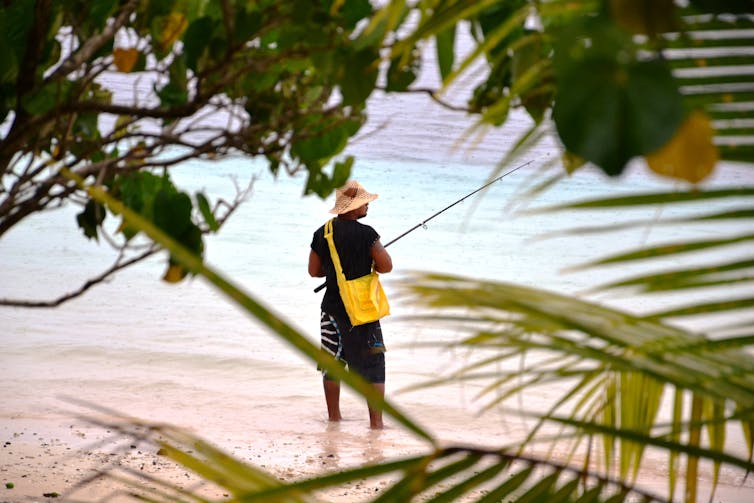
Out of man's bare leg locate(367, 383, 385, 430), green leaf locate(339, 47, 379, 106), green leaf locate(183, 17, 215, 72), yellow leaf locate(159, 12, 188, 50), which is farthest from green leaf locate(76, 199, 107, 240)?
man's bare leg locate(367, 383, 385, 430)

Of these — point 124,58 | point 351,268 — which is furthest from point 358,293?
point 124,58

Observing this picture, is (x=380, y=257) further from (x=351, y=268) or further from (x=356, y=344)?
(x=356, y=344)

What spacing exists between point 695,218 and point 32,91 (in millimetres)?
1463

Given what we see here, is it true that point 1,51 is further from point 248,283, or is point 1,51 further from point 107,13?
point 248,283

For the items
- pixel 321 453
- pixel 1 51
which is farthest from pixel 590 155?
pixel 321 453

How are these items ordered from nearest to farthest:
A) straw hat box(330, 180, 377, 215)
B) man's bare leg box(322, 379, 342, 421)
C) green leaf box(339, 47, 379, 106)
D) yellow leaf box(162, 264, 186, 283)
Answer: green leaf box(339, 47, 379, 106), yellow leaf box(162, 264, 186, 283), straw hat box(330, 180, 377, 215), man's bare leg box(322, 379, 342, 421)

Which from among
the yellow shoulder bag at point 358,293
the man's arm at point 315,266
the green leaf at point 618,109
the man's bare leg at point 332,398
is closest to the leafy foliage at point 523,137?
the green leaf at point 618,109

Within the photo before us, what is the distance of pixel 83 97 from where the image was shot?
8.18 ft

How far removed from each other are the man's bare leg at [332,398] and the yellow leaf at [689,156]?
19.5 feet

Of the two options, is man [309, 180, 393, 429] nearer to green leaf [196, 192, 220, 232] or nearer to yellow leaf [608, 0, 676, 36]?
green leaf [196, 192, 220, 232]

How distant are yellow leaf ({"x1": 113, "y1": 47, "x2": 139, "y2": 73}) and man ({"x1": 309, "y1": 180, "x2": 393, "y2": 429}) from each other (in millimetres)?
3345

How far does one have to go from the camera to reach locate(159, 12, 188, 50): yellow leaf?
2014mm

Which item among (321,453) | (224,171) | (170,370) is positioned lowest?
(224,171)

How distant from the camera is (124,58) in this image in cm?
205
